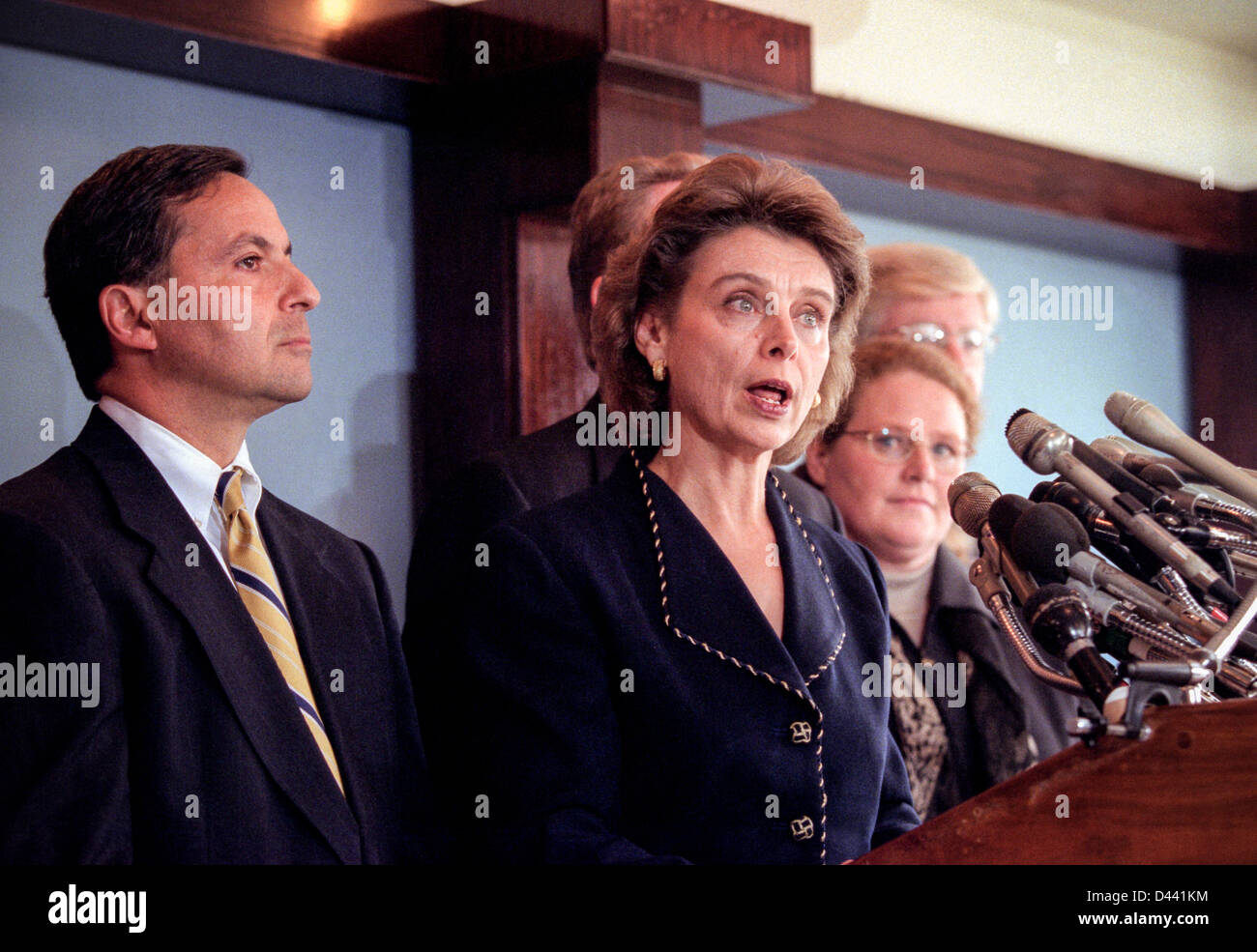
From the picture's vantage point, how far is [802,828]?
1.77 meters

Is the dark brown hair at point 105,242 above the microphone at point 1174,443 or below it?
above

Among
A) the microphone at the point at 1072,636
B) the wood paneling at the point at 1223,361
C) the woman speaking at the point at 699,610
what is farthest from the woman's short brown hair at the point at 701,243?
the wood paneling at the point at 1223,361

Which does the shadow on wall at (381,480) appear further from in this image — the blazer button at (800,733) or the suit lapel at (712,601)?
the blazer button at (800,733)

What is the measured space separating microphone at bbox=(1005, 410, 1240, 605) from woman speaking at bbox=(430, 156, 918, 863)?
39 cm

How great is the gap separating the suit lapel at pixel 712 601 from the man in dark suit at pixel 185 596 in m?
0.49

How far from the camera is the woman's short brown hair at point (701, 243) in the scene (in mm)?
1963

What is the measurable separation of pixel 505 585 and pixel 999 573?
0.58 meters

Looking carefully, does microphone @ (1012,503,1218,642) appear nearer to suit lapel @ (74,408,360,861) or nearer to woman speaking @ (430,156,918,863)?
woman speaking @ (430,156,918,863)

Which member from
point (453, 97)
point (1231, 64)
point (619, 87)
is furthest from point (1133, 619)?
point (1231, 64)

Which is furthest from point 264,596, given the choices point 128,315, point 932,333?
point 932,333

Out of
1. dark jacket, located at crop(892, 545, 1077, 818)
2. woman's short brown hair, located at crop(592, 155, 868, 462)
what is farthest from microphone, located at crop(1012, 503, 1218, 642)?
dark jacket, located at crop(892, 545, 1077, 818)
